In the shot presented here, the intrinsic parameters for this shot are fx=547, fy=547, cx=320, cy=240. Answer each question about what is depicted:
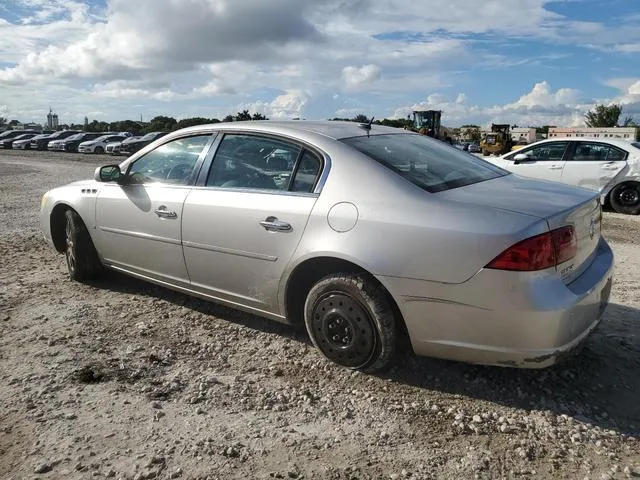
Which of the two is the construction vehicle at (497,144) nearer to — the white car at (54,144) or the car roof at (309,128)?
the white car at (54,144)

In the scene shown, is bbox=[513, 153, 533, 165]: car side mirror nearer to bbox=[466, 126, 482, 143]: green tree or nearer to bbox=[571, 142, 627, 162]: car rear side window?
bbox=[571, 142, 627, 162]: car rear side window

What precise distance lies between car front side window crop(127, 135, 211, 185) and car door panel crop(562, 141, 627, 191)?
7.99m

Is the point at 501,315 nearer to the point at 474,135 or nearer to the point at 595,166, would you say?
the point at 595,166

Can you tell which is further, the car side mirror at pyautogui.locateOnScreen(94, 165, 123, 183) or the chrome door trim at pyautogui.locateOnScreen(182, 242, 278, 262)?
the car side mirror at pyautogui.locateOnScreen(94, 165, 123, 183)

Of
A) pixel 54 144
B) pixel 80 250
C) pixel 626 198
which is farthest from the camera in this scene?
pixel 54 144

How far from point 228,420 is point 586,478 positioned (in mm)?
1725

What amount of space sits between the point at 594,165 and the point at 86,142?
113ft

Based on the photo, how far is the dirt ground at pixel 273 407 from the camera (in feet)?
8.27

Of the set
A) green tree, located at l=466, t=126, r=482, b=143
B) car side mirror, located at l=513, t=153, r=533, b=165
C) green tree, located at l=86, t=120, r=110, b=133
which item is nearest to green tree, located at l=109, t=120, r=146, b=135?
green tree, located at l=86, t=120, r=110, b=133

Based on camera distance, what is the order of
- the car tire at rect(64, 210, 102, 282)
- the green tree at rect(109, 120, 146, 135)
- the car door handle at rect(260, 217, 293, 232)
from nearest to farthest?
1. the car door handle at rect(260, 217, 293, 232)
2. the car tire at rect(64, 210, 102, 282)
3. the green tree at rect(109, 120, 146, 135)

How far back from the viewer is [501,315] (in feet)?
9.02

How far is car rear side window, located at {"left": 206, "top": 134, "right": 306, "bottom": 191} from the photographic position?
11.8ft

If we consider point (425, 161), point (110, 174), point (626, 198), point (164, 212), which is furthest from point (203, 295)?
point (626, 198)

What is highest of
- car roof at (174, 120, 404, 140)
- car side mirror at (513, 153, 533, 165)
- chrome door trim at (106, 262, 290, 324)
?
car roof at (174, 120, 404, 140)
